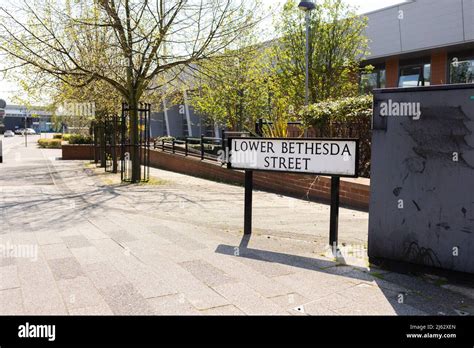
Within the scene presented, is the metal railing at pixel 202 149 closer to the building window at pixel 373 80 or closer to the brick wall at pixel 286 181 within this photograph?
the brick wall at pixel 286 181

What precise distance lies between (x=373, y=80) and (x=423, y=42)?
4283mm

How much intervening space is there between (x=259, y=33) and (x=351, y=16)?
4093mm

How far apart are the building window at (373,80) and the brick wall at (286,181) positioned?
10.6 m

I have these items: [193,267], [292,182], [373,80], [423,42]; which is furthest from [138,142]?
[373,80]

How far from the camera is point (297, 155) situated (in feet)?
17.5

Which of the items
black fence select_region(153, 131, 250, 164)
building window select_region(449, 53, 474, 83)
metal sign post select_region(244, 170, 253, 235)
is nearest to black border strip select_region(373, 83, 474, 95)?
metal sign post select_region(244, 170, 253, 235)

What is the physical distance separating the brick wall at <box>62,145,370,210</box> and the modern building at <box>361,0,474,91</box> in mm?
10443

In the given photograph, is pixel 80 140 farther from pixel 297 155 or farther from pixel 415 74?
pixel 297 155

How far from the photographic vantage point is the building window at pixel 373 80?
22202 millimetres

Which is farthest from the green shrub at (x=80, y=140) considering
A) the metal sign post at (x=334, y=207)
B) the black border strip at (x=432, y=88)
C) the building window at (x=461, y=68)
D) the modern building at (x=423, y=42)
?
the black border strip at (x=432, y=88)

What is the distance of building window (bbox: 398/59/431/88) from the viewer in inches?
799

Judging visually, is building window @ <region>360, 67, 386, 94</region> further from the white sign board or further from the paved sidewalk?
the white sign board

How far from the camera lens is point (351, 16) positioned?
55.5 ft
